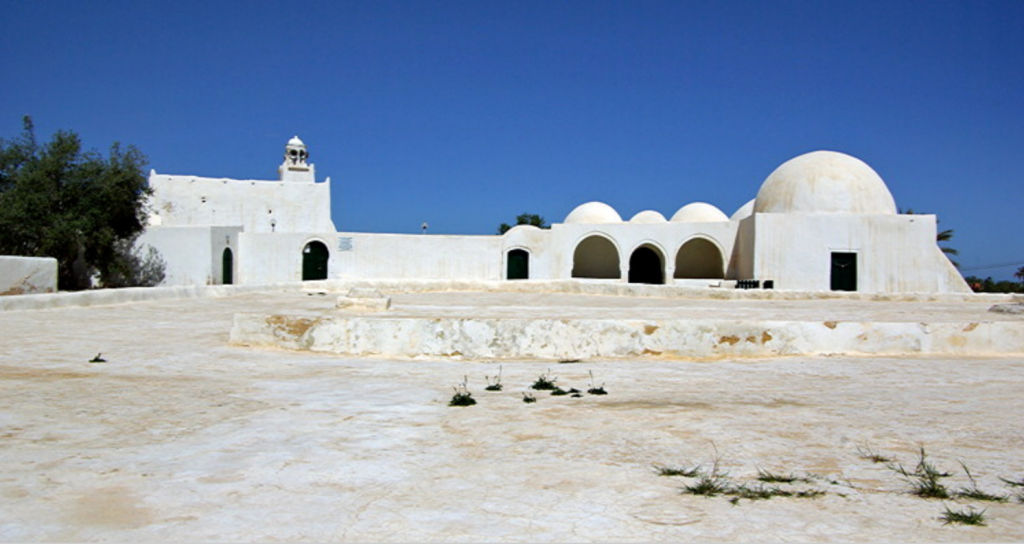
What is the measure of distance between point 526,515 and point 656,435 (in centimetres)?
130

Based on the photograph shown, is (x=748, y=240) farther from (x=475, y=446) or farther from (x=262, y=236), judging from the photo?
(x=475, y=446)

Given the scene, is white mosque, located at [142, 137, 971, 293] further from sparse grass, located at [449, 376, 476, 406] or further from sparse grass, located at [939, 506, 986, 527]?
sparse grass, located at [939, 506, 986, 527]

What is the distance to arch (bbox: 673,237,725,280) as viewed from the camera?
3497 centimetres

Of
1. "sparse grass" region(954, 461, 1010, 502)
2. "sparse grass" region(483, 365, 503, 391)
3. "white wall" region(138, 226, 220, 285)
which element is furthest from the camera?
"white wall" region(138, 226, 220, 285)

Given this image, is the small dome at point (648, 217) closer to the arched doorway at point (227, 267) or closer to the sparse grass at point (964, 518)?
the arched doorway at point (227, 267)

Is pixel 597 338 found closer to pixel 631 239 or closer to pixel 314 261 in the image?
pixel 314 261

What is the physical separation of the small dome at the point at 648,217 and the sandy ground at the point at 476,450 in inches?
1285

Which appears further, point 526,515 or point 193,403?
point 193,403

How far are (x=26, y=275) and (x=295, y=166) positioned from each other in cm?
3319

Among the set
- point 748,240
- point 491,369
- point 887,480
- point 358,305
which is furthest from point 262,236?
point 887,480

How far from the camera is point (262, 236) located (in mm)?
28781

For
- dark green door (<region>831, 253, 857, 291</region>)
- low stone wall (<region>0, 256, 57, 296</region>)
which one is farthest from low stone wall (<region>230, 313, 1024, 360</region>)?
dark green door (<region>831, 253, 857, 291</region>)

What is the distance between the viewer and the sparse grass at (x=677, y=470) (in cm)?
287

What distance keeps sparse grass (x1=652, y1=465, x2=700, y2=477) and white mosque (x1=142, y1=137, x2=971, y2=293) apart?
21.2 m
